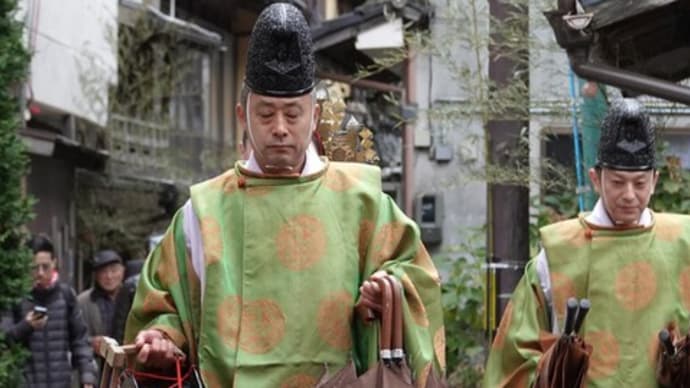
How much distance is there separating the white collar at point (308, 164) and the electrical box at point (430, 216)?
47.8ft

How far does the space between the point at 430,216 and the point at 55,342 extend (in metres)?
9.22

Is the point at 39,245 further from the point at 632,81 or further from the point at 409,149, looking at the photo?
the point at 409,149

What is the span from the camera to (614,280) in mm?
7449

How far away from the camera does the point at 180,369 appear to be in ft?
19.7

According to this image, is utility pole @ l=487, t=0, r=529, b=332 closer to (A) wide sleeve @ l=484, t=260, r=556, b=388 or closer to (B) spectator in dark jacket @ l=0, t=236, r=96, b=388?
(B) spectator in dark jacket @ l=0, t=236, r=96, b=388

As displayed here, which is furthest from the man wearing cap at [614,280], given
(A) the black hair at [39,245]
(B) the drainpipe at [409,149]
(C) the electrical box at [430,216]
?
(C) the electrical box at [430,216]

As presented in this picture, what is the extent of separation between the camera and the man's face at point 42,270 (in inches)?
490

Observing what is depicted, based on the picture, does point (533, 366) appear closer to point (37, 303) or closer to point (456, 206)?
point (37, 303)

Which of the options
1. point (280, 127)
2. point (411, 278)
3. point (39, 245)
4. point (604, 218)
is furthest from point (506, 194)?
point (280, 127)

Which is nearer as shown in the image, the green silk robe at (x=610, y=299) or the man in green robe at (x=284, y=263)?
the man in green robe at (x=284, y=263)

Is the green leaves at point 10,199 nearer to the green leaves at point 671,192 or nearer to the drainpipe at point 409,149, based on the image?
the green leaves at point 671,192

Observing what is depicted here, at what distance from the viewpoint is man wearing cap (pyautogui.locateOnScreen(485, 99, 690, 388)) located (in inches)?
290

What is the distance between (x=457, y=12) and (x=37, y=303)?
3.45 metres

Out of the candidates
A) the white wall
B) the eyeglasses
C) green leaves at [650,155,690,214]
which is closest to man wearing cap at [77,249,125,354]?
the eyeglasses
